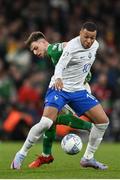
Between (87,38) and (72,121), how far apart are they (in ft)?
5.46

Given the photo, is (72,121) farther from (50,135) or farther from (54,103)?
(54,103)

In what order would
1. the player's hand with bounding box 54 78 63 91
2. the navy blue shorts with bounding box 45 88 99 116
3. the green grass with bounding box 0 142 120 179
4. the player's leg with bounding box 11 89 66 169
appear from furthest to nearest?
the navy blue shorts with bounding box 45 88 99 116, the player's leg with bounding box 11 89 66 169, the player's hand with bounding box 54 78 63 91, the green grass with bounding box 0 142 120 179

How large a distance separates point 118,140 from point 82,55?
30.7 ft

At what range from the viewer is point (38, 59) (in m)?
22.4

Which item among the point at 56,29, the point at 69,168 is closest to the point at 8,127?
the point at 56,29

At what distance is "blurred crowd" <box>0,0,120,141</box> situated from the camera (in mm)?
20672

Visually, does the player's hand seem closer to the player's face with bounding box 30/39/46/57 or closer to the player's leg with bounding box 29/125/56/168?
the player's face with bounding box 30/39/46/57

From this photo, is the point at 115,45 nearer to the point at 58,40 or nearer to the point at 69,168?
the point at 58,40

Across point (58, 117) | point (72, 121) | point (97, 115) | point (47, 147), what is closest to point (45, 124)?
point (97, 115)

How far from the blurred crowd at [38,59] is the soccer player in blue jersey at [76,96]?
789 centimetres

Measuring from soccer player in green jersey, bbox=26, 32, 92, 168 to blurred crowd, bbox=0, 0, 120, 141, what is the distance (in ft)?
23.6

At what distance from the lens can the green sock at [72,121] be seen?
12945 millimetres

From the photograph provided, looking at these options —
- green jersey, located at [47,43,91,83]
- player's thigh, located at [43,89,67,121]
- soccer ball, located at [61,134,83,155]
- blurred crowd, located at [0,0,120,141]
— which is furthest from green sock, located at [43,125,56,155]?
blurred crowd, located at [0,0,120,141]

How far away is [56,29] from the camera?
2364 cm
